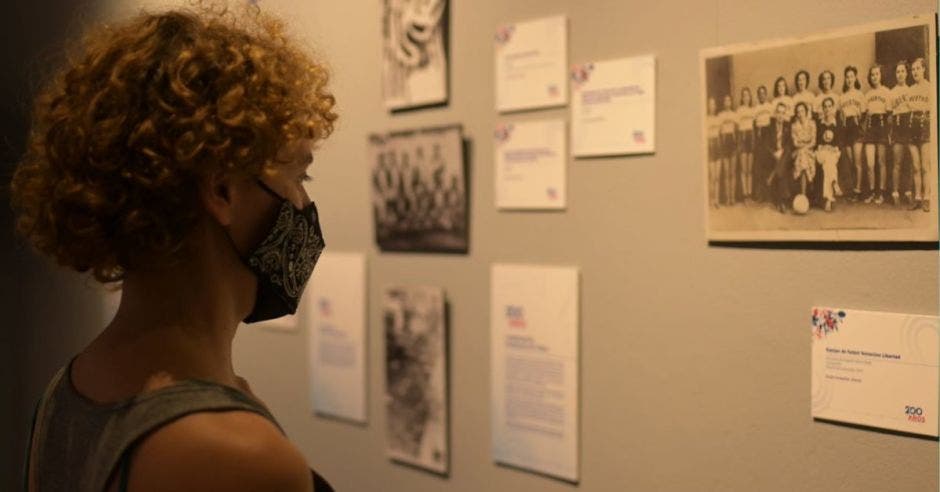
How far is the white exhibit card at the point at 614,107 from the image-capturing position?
1.74 meters

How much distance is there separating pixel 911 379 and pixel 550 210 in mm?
769

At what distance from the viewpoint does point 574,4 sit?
73.5 inches

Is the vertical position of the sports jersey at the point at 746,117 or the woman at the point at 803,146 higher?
the sports jersey at the point at 746,117

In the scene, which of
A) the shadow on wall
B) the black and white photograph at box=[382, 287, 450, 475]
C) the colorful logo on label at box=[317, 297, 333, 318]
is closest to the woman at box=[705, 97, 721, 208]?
the black and white photograph at box=[382, 287, 450, 475]

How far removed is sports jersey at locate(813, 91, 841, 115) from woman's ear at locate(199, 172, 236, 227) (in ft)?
3.16

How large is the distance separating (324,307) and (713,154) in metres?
1.20

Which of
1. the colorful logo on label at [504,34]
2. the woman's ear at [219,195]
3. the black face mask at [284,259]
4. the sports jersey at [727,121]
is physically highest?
the colorful logo on label at [504,34]

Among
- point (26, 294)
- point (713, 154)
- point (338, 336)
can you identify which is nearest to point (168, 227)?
point (713, 154)

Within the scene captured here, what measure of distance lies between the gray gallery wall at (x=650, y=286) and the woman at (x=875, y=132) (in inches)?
3.7

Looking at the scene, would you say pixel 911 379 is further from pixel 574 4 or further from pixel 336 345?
pixel 336 345

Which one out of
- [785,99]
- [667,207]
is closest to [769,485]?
[667,207]

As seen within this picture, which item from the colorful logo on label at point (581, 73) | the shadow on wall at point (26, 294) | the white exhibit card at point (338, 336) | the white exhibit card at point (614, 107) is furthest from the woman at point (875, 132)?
the shadow on wall at point (26, 294)

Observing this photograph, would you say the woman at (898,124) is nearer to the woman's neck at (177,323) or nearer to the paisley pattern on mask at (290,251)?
the paisley pattern on mask at (290,251)

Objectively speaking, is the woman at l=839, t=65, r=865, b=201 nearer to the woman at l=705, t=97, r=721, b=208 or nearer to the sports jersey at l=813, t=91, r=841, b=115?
the sports jersey at l=813, t=91, r=841, b=115
